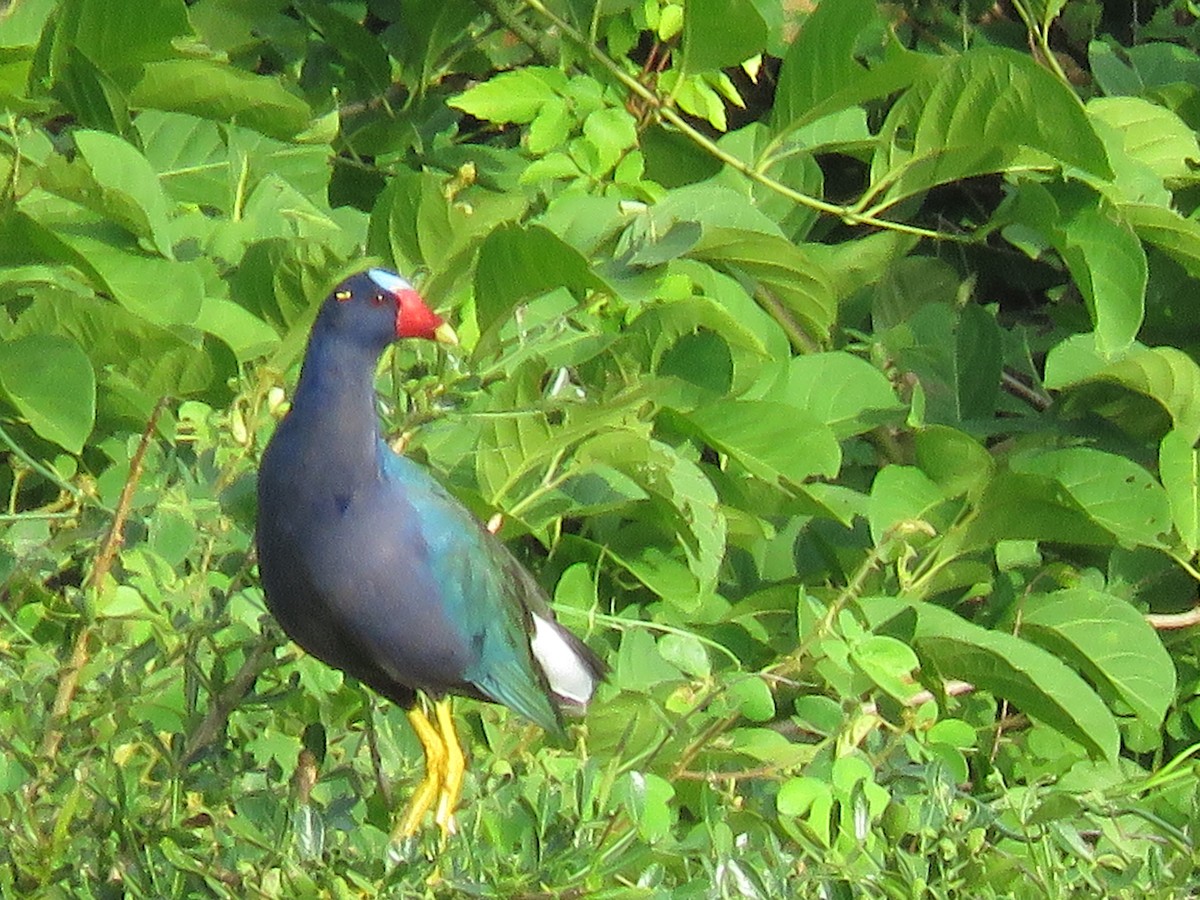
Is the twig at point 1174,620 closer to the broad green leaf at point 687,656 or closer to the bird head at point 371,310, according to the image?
the broad green leaf at point 687,656

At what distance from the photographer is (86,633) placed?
67.9 inches

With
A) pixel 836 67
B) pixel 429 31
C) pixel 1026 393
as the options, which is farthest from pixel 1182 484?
pixel 429 31

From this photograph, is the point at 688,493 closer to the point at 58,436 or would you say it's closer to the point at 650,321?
the point at 650,321

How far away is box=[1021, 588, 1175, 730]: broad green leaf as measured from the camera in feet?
9.18

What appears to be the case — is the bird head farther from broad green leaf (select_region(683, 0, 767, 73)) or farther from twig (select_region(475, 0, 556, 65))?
twig (select_region(475, 0, 556, 65))

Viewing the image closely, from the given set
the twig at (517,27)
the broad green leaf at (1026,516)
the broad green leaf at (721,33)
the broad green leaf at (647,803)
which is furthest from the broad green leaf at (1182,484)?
the broad green leaf at (647,803)

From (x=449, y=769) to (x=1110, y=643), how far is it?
3.92 ft

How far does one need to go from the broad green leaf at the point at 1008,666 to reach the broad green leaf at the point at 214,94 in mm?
1018

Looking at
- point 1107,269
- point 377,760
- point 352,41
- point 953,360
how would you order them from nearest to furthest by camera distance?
1. point 377,760
2. point 1107,269
3. point 953,360
4. point 352,41

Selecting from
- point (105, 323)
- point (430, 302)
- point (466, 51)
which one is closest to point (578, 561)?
point (430, 302)

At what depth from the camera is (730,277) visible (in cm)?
288

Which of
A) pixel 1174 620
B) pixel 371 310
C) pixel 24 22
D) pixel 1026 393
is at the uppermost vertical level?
pixel 371 310

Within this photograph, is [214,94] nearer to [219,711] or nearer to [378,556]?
[378,556]

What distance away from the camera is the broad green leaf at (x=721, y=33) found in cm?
285
